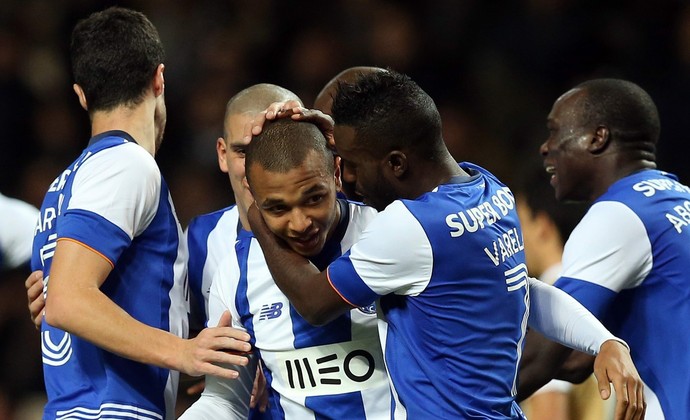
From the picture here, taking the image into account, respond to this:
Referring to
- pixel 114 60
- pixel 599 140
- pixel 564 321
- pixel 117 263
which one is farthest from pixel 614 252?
pixel 114 60

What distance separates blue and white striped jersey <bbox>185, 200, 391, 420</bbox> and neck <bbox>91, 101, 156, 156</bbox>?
0.54 m

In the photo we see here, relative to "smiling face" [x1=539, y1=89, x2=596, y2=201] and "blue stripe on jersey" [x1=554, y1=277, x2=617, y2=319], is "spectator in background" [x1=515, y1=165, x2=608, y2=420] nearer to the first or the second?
"smiling face" [x1=539, y1=89, x2=596, y2=201]

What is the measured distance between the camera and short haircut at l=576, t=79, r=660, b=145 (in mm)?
3832

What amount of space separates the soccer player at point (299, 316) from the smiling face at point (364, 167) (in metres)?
0.09

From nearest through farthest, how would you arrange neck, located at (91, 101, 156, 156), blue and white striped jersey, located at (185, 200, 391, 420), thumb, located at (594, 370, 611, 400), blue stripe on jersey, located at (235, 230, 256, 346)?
thumb, located at (594, 370, 611, 400) < blue and white striped jersey, located at (185, 200, 391, 420) < blue stripe on jersey, located at (235, 230, 256, 346) < neck, located at (91, 101, 156, 156)

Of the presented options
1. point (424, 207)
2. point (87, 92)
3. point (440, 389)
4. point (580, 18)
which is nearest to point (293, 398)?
point (440, 389)

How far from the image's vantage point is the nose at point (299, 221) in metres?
2.85

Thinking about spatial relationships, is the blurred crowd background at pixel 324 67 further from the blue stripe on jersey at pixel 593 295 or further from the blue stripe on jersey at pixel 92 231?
the blue stripe on jersey at pixel 92 231

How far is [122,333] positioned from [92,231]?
298 millimetres

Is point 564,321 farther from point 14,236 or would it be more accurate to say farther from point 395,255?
point 14,236

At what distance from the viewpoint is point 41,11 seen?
789 cm

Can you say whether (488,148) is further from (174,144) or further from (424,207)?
(424,207)

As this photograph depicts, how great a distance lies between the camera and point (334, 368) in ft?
9.75

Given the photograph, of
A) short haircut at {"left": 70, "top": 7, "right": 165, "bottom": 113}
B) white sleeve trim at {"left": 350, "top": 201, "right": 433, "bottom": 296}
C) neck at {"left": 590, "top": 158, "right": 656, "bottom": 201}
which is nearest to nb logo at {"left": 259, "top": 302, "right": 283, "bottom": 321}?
white sleeve trim at {"left": 350, "top": 201, "right": 433, "bottom": 296}
